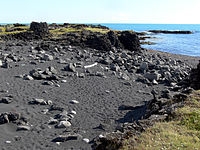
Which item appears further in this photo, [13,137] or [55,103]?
[55,103]

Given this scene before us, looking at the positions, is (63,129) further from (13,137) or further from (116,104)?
(116,104)

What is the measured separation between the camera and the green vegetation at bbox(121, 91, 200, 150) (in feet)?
22.6

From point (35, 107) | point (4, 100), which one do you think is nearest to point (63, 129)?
point (35, 107)

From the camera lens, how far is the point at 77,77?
22.7 metres

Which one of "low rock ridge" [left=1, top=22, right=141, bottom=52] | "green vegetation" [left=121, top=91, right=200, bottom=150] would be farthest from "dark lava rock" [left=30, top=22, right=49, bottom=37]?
"green vegetation" [left=121, top=91, right=200, bottom=150]

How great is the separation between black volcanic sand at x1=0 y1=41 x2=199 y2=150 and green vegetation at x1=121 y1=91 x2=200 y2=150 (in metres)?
3.99

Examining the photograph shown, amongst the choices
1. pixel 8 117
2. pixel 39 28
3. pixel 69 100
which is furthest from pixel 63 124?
pixel 39 28

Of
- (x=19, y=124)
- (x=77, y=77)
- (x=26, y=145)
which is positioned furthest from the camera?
(x=77, y=77)

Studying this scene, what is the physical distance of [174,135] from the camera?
7535 millimetres

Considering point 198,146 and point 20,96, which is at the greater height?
point 198,146

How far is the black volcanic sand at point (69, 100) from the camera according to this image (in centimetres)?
1099

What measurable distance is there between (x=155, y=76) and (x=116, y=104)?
9747mm

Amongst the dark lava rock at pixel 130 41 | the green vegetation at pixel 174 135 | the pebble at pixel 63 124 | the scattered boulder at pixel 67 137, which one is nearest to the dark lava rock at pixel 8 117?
the pebble at pixel 63 124

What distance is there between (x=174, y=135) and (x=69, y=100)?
34.7 feet
